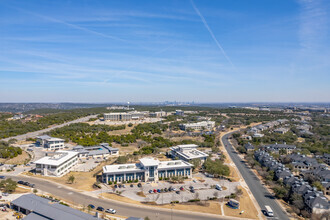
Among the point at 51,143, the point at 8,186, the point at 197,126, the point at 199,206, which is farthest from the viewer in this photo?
the point at 197,126

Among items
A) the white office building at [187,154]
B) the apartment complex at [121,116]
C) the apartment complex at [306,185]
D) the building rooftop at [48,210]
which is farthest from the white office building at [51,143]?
the apartment complex at [121,116]

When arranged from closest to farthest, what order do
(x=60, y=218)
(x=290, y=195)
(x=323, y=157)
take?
1. (x=60, y=218)
2. (x=290, y=195)
3. (x=323, y=157)

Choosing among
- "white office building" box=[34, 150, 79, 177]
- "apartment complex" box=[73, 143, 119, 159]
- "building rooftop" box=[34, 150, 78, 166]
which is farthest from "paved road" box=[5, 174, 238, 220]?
"apartment complex" box=[73, 143, 119, 159]

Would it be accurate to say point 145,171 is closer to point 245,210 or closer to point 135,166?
point 135,166

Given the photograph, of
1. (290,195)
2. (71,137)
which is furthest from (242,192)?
(71,137)

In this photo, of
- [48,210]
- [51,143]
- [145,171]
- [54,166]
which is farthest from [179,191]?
[51,143]

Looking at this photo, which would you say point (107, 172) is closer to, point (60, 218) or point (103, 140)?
point (60, 218)
